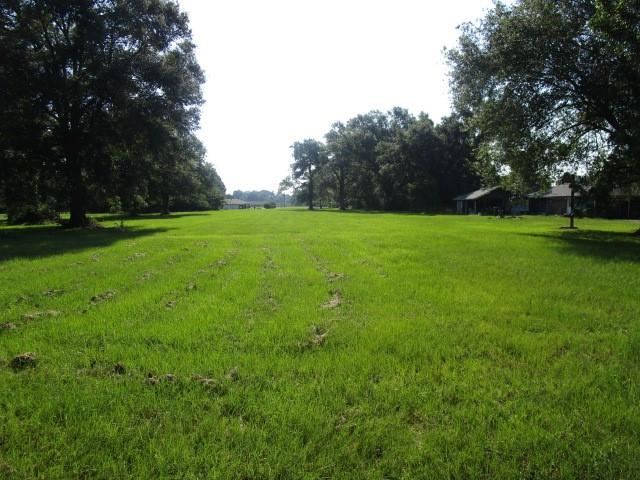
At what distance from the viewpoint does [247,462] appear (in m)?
2.96

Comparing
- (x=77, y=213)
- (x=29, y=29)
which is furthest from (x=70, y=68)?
(x=77, y=213)

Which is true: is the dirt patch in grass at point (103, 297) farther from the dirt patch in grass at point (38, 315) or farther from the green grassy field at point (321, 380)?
the dirt patch in grass at point (38, 315)

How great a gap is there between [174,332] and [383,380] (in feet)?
9.99

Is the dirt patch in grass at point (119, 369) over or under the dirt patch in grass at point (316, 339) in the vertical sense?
under

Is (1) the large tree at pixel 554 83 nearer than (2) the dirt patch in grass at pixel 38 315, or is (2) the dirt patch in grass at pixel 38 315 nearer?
(2) the dirt patch in grass at pixel 38 315

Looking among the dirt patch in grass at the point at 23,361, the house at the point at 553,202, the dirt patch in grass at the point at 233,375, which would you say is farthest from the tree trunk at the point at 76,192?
the house at the point at 553,202

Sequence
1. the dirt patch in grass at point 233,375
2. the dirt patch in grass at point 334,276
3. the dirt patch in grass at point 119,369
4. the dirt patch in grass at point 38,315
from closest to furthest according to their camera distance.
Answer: the dirt patch in grass at point 233,375 < the dirt patch in grass at point 119,369 < the dirt patch in grass at point 38,315 < the dirt patch in grass at point 334,276

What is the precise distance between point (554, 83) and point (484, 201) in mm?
44567

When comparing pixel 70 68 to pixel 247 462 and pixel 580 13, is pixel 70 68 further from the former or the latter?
pixel 247 462

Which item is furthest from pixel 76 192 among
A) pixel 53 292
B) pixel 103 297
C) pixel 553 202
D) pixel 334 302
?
pixel 553 202

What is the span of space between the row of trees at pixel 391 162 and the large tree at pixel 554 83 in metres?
30.6

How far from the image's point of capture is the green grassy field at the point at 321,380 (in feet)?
9.91

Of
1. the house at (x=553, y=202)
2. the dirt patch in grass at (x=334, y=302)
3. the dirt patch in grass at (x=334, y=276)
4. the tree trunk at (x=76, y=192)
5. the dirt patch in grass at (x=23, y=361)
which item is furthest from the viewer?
the house at (x=553, y=202)

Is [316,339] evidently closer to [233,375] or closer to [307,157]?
[233,375]
